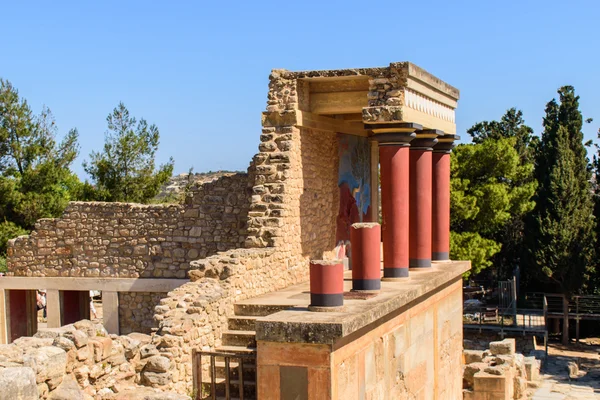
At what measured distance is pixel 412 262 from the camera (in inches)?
558

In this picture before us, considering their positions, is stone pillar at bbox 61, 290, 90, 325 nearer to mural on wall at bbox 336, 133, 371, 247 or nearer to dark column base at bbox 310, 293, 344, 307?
mural on wall at bbox 336, 133, 371, 247

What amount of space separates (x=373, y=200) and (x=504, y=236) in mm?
23447

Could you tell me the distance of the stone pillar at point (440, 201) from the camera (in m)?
15.9

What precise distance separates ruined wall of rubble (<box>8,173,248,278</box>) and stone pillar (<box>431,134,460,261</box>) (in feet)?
13.2

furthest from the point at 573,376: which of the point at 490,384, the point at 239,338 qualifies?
the point at 239,338

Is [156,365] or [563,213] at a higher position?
[563,213]

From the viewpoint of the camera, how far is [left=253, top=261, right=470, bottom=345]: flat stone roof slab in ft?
26.6

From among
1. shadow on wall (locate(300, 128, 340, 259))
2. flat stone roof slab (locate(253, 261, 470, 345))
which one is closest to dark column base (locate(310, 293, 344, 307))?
flat stone roof slab (locate(253, 261, 470, 345))

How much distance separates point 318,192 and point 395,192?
2004 millimetres

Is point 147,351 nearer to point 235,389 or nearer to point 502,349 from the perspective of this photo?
point 235,389

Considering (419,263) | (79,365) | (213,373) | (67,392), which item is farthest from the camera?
(419,263)

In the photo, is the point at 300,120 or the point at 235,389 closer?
the point at 235,389

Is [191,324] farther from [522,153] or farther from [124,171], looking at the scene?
[522,153]

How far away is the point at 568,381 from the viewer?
75.3ft
